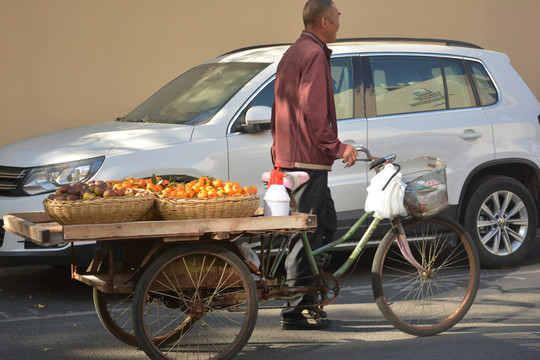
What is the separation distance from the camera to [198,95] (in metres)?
7.68

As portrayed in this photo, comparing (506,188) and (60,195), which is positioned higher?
(60,195)

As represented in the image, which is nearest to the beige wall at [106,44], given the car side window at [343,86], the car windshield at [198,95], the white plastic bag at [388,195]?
the car windshield at [198,95]

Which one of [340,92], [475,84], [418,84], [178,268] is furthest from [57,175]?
[475,84]

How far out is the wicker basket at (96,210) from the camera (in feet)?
15.9

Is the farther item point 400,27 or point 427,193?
point 400,27

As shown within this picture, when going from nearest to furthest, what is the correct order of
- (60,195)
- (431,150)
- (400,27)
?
(60,195)
(431,150)
(400,27)

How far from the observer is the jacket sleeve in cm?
574

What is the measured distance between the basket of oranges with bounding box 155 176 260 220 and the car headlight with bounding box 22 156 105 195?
1.70 m

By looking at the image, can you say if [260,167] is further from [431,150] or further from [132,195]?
[132,195]

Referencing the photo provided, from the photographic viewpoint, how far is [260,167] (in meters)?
7.22

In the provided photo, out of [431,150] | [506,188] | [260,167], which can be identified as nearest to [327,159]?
[260,167]

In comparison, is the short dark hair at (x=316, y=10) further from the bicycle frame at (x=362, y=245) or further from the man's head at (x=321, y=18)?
the bicycle frame at (x=362, y=245)

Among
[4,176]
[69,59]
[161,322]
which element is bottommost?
[161,322]

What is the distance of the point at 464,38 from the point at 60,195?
849 cm
